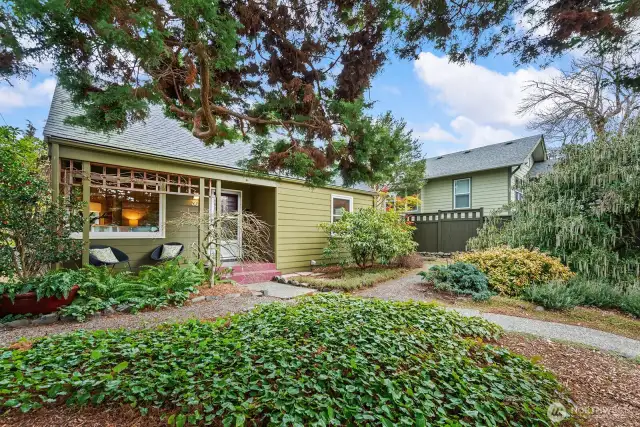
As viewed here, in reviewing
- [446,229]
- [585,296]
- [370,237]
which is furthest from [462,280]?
[446,229]

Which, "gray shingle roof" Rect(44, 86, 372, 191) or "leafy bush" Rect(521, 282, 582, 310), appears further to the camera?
"gray shingle roof" Rect(44, 86, 372, 191)

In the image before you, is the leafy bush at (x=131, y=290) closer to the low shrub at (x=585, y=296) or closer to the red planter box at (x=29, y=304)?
the red planter box at (x=29, y=304)

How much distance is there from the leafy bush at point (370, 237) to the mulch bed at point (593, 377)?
14.0 ft

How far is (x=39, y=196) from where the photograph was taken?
430 cm

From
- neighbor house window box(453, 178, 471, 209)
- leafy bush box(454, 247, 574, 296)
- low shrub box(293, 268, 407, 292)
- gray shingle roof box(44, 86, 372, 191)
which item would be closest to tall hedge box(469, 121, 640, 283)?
leafy bush box(454, 247, 574, 296)

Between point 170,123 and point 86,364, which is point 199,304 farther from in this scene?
point 170,123

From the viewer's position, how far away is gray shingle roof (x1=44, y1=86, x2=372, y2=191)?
5254 mm

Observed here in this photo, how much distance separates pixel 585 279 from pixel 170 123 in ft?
33.1

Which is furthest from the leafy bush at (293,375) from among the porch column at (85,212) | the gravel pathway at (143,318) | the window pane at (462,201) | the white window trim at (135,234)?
the window pane at (462,201)

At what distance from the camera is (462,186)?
1328 cm

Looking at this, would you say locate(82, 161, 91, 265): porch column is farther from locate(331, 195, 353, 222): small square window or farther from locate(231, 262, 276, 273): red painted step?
locate(331, 195, 353, 222): small square window

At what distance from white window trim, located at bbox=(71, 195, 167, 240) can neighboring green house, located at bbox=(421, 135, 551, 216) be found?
11152 millimetres

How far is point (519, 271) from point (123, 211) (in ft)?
27.6

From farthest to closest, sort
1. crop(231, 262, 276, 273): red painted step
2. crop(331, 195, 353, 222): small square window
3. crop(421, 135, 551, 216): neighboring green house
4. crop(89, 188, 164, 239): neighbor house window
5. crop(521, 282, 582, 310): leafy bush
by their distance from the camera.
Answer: crop(421, 135, 551, 216): neighboring green house
crop(331, 195, 353, 222): small square window
crop(231, 262, 276, 273): red painted step
crop(89, 188, 164, 239): neighbor house window
crop(521, 282, 582, 310): leafy bush
